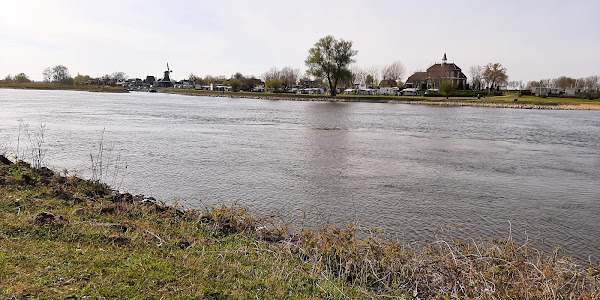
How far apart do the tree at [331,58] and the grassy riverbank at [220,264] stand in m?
94.9

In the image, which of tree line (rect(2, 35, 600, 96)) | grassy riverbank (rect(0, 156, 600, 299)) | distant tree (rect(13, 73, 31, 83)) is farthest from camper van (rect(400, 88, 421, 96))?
distant tree (rect(13, 73, 31, 83))

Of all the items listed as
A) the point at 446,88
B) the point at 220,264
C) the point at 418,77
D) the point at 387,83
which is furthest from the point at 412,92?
the point at 220,264

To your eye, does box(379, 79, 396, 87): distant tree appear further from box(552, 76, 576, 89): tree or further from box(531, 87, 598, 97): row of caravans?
box(552, 76, 576, 89): tree

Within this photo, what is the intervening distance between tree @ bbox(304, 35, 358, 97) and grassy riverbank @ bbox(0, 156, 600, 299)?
9485 centimetres

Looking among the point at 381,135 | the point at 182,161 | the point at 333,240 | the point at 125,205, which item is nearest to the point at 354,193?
the point at 333,240

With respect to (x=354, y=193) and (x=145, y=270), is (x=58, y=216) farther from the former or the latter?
(x=354, y=193)

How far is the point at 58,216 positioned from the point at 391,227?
714 cm

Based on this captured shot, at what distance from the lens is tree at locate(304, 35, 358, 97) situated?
101 meters

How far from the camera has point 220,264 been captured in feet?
20.2

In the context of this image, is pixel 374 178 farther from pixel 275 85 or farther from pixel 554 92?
pixel 275 85

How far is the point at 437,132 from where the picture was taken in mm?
34625

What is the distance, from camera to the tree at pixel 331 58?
10075 centimetres

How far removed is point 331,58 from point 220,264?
98854 mm

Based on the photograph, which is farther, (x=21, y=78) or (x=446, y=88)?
(x=21, y=78)
